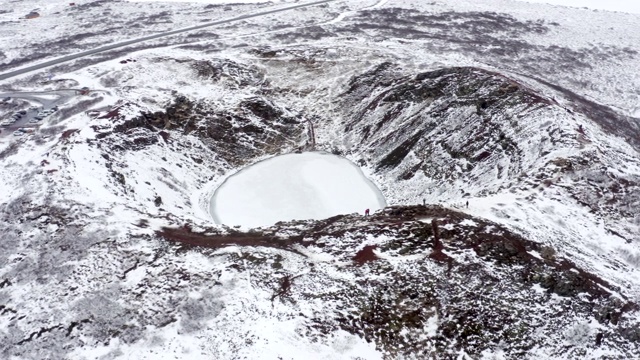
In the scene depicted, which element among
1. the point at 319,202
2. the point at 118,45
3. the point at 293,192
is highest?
the point at 118,45

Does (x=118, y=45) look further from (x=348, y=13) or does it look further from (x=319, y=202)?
Result: (x=319, y=202)

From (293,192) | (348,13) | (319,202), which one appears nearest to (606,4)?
(348,13)

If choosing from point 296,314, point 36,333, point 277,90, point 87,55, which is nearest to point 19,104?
point 87,55

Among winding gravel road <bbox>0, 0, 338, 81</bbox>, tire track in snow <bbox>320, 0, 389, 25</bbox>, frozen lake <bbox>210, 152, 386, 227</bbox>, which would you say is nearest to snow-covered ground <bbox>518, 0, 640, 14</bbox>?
tire track in snow <bbox>320, 0, 389, 25</bbox>

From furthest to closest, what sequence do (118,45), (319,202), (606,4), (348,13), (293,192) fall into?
(606,4) → (348,13) → (118,45) → (293,192) → (319,202)

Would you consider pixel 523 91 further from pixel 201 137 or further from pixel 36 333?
pixel 36 333

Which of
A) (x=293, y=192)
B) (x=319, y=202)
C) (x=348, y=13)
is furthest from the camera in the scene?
(x=348, y=13)

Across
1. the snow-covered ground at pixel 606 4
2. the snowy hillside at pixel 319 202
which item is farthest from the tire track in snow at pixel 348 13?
the snow-covered ground at pixel 606 4
